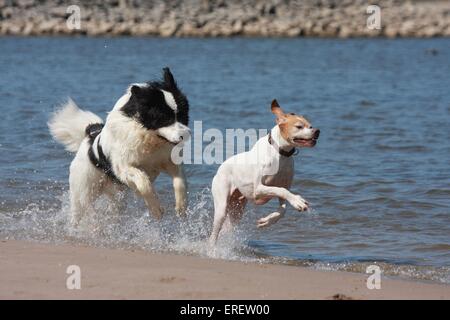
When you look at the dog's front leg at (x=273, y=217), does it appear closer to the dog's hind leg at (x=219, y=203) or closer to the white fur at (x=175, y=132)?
the dog's hind leg at (x=219, y=203)

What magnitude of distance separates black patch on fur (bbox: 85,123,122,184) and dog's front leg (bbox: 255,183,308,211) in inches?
56.2

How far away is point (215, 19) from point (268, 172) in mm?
33938

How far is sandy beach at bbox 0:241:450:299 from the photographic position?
5926 millimetres

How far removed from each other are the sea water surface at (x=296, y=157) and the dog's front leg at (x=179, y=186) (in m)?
0.36

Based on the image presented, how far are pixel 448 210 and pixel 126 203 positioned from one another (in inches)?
133

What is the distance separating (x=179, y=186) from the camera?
27.0ft

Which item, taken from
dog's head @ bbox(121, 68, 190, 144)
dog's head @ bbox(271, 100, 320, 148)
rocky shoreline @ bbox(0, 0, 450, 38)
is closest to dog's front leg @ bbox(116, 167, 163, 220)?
dog's head @ bbox(121, 68, 190, 144)

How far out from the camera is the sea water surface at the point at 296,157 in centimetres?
852

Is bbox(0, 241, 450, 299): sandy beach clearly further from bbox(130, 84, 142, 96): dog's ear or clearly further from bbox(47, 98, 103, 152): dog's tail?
bbox(47, 98, 103, 152): dog's tail

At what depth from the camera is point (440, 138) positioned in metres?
14.8

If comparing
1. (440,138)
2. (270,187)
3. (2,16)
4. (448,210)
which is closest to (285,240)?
(270,187)

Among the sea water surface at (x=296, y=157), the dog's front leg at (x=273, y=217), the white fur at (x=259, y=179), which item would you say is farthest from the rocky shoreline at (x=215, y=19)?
the dog's front leg at (x=273, y=217)

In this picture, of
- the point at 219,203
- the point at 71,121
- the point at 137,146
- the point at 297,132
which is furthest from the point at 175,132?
the point at 71,121
